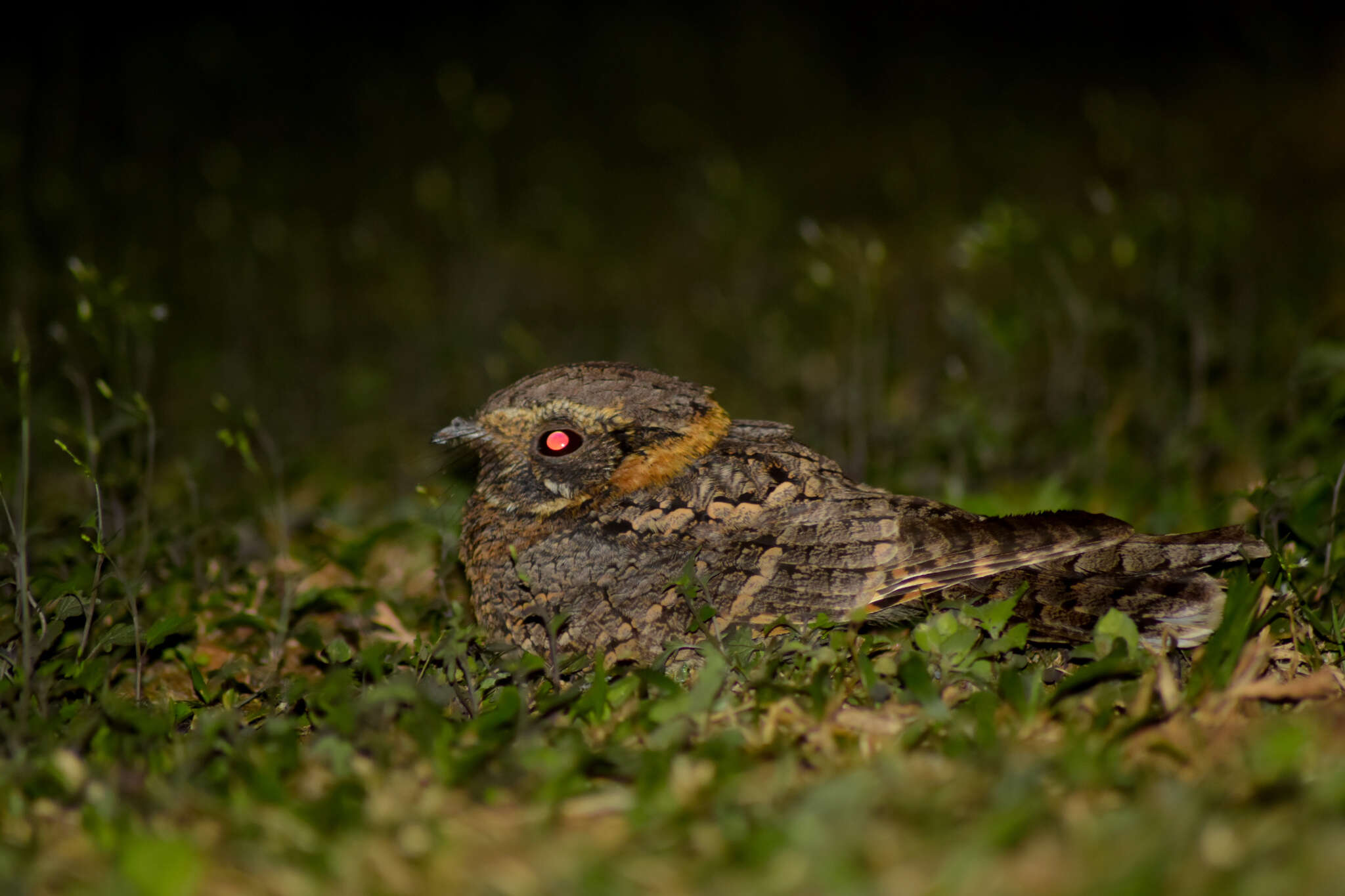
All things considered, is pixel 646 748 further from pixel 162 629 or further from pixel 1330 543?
pixel 1330 543

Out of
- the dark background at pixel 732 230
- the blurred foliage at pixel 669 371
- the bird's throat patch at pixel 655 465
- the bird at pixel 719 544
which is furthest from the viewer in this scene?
the dark background at pixel 732 230

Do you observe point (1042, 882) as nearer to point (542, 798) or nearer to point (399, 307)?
point (542, 798)

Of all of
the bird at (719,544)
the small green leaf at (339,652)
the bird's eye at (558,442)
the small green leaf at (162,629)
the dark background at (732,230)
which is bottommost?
the small green leaf at (339,652)

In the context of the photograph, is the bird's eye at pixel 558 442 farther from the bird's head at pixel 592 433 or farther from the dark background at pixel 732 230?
the dark background at pixel 732 230

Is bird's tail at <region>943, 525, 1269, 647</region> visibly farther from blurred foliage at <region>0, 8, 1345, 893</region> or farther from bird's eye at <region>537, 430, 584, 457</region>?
bird's eye at <region>537, 430, 584, 457</region>

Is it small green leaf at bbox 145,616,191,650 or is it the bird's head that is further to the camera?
the bird's head

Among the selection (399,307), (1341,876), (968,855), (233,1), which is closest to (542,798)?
(968,855)

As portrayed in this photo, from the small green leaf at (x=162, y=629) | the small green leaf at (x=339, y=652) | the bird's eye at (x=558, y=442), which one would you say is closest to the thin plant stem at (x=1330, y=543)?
the bird's eye at (x=558, y=442)

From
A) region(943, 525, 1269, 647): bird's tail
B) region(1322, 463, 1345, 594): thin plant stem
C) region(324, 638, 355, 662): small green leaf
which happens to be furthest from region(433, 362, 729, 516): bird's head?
region(1322, 463, 1345, 594): thin plant stem
